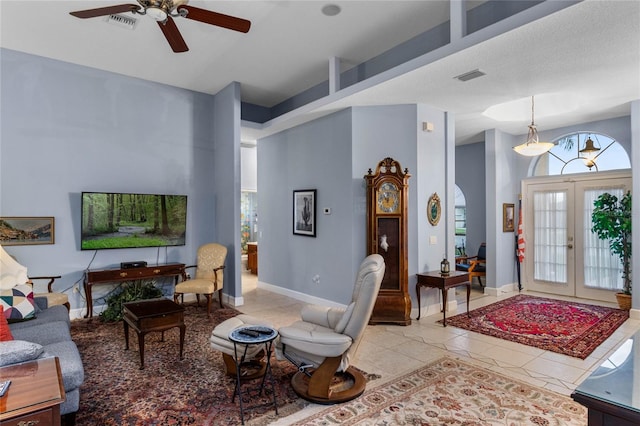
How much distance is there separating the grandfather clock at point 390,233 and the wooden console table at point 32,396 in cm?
355

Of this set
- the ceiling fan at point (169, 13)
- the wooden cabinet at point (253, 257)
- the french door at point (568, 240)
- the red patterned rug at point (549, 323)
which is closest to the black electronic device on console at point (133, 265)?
the ceiling fan at point (169, 13)

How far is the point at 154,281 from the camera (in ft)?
18.4

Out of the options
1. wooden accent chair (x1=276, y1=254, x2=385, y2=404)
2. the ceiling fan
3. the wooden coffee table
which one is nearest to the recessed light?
the ceiling fan

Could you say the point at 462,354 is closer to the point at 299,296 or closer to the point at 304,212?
the point at 299,296

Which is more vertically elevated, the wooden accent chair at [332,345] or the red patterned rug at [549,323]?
the wooden accent chair at [332,345]

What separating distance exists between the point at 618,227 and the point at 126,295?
294 inches

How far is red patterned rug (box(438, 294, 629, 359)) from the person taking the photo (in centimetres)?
403

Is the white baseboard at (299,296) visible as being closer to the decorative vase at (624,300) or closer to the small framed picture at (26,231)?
the small framed picture at (26,231)

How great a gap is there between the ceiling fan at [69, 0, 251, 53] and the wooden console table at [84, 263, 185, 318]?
10.3ft

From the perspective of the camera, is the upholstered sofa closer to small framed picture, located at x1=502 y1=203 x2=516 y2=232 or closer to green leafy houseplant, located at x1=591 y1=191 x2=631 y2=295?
small framed picture, located at x1=502 y1=203 x2=516 y2=232

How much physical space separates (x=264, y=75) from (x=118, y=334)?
4.00 meters

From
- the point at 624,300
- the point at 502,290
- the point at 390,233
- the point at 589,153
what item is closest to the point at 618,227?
the point at 624,300

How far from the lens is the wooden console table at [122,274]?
15.6ft

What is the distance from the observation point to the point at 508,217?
22.5 ft
